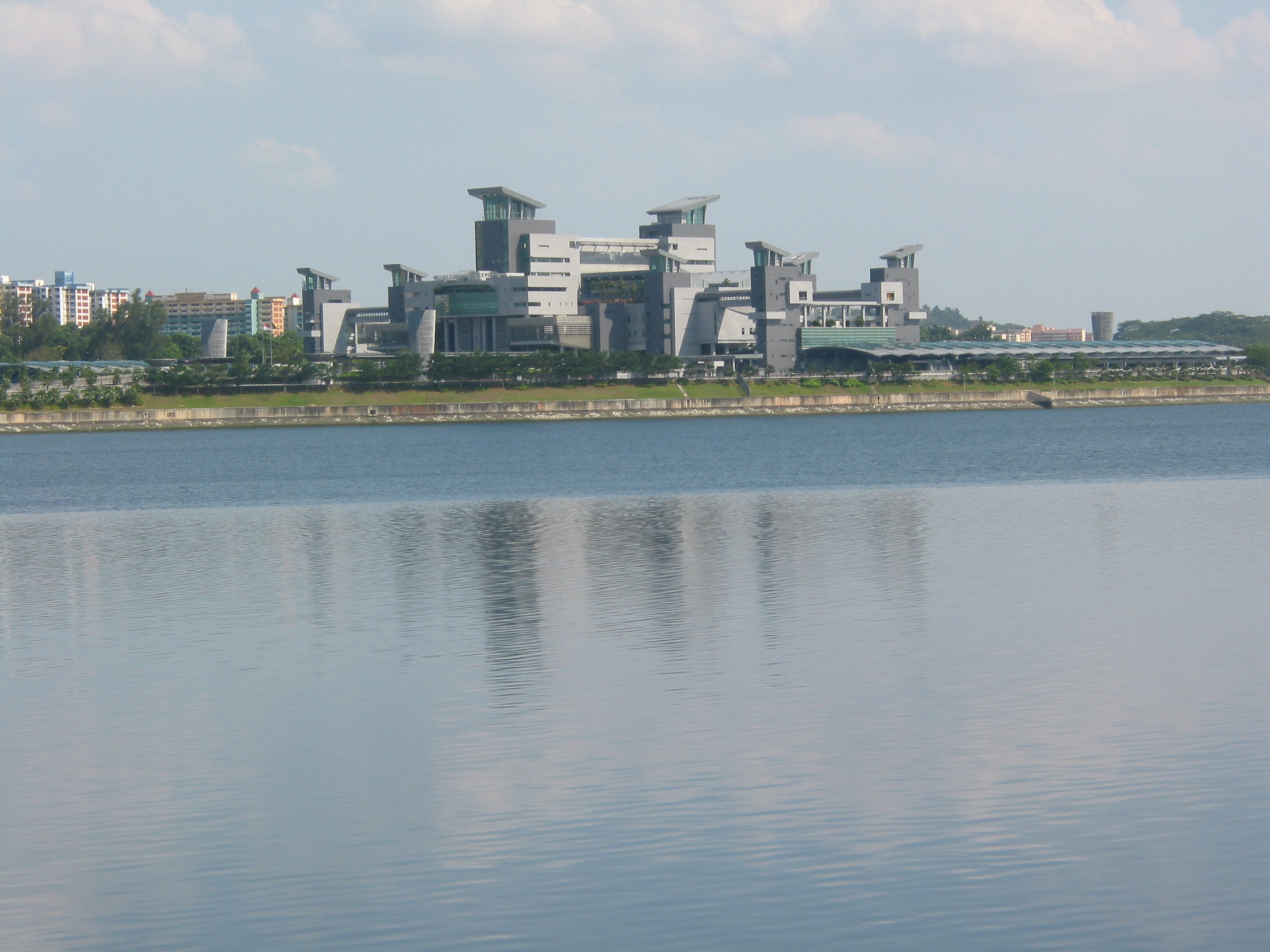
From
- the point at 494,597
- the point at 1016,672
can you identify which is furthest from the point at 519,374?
the point at 1016,672

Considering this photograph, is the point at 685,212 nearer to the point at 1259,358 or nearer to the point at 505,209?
the point at 505,209

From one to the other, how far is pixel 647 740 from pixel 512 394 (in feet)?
410

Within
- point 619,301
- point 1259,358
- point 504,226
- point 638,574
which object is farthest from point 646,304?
point 638,574

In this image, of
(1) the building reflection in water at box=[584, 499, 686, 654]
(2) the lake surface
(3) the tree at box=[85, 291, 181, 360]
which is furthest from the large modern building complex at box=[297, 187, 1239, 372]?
(2) the lake surface

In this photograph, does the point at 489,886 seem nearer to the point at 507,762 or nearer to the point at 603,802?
the point at 603,802

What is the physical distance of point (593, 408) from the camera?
136625 millimetres

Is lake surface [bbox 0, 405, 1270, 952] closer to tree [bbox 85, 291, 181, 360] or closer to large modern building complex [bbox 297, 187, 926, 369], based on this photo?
large modern building complex [bbox 297, 187, 926, 369]

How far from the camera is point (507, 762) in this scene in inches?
569

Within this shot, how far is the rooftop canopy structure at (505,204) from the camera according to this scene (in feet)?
546

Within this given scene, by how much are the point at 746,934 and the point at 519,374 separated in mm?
131872

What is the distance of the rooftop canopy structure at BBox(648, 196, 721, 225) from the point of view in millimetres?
174250

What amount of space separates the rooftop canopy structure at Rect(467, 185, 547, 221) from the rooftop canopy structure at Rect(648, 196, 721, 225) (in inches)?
593

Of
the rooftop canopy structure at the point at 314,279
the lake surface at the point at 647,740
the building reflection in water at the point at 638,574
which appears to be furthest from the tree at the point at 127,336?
the lake surface at the point at 647,740

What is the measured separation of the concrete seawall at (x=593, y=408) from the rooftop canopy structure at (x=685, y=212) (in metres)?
38.4
